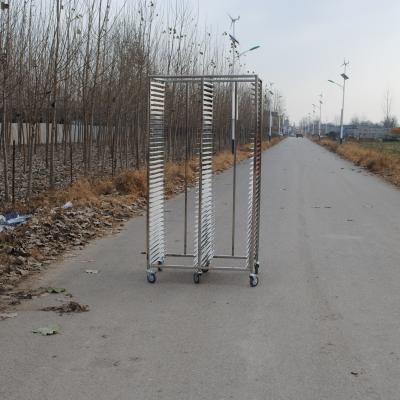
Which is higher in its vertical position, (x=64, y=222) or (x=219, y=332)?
(x=64, y=222)

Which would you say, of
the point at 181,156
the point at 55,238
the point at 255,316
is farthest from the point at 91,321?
the point at 181,156

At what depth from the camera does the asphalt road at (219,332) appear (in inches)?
146

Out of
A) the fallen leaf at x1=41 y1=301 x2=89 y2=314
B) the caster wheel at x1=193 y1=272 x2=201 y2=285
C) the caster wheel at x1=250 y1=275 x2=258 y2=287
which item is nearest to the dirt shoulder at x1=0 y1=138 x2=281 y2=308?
the fallen leaf at x1=41 y1=301 x2=89 y2=314

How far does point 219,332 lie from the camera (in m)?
4.73

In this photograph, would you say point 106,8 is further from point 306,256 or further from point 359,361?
point 359,361

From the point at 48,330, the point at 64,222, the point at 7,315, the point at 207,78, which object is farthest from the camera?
the point at 64,222

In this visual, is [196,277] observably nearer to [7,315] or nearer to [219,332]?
[219,332]

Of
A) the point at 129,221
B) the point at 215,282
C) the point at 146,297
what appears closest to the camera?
the point at 146,297

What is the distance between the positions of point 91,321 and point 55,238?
345 cm

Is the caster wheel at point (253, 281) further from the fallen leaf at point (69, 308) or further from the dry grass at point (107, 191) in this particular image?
the dry grass at point (107, 191)

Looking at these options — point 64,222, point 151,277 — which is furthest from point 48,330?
point 64,222

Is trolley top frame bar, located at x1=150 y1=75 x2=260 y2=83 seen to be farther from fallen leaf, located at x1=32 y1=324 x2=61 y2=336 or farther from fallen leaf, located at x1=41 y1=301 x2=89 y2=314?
fallen leaf, located at x1=32 y1=324 x2=61 y2=336

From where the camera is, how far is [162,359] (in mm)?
4137

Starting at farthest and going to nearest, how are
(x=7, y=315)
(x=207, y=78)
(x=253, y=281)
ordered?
(x=253, y=281), (x=207, y=78), (x=7, y=315)
